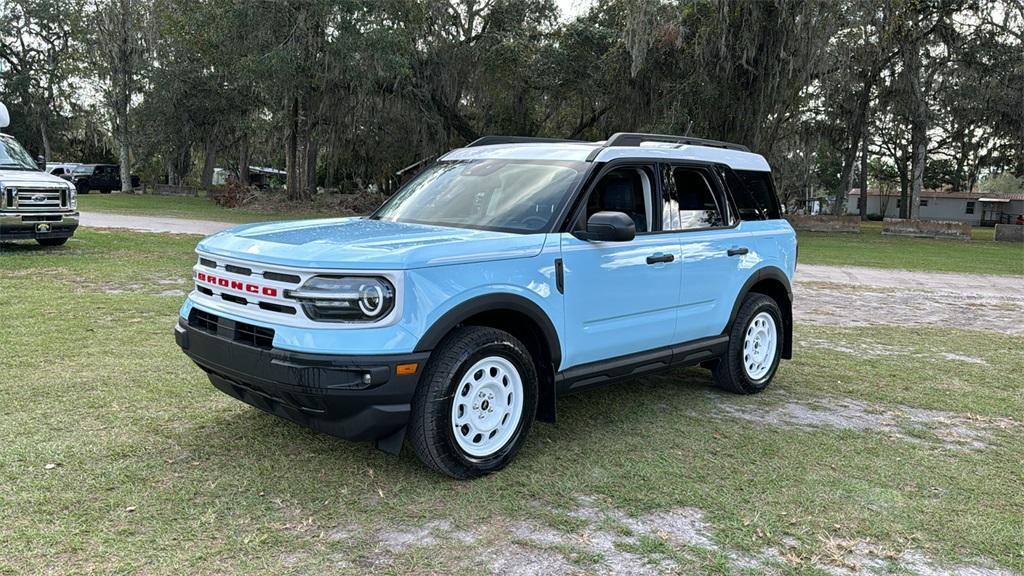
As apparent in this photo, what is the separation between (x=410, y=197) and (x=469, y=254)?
1.58 m

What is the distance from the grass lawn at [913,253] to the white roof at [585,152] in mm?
13138

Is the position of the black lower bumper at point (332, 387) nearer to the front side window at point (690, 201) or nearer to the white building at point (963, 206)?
the front side window at point (690, 201)

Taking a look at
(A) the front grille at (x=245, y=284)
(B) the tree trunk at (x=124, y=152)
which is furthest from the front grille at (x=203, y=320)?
(B) the tree trunk at (x=124, y=152)

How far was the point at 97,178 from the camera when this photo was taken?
43219mm

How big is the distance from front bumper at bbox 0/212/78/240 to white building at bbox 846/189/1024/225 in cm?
6470

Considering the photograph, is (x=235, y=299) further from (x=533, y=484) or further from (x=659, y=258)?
(x=659, y=258)

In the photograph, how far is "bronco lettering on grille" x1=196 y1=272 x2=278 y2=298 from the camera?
3.85m

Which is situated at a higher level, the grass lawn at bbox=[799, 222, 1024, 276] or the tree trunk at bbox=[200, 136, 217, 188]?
the tree trunk at bbox=[200, 136, 217, 188]

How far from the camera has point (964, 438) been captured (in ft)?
16.8

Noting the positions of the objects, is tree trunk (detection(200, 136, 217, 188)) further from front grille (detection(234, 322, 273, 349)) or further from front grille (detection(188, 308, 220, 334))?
front grille (detection(234, 322, 273, 349))

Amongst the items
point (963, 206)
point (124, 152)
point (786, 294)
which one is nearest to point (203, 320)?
point (786, 294)

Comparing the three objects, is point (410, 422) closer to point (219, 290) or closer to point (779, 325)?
point (219, 290)

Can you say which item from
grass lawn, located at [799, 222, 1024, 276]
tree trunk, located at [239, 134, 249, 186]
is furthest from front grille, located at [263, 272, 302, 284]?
tree trunk, located at [239, 134, 249, 186]

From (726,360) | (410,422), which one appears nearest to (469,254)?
(410,422)
